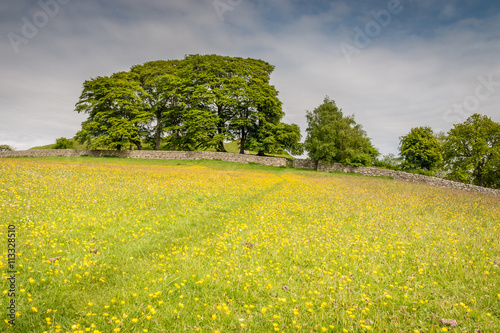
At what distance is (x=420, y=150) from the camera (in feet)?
171

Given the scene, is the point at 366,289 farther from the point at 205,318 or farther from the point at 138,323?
the point at 138,323

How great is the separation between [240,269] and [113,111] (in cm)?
5264

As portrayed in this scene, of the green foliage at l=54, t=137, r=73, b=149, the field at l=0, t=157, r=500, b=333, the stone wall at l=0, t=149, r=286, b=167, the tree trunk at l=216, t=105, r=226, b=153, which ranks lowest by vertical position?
the field at l=0, t=157, r=500, b=333

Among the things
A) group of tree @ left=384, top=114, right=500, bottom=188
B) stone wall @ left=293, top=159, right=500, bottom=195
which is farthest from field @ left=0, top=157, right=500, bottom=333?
group of tree @ left=384, top=114, right=500, bottom=188

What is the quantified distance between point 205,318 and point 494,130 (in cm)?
5553

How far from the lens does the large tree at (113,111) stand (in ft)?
149

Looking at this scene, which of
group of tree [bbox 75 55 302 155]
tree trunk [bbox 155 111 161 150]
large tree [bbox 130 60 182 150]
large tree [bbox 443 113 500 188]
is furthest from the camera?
tree trunk [bbox 155 111 161 150]

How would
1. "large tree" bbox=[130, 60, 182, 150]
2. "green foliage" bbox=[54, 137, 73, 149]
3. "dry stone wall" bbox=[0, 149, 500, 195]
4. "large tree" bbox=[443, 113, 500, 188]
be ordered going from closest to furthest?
"large tree" bbox=[443, 113, 500, 188], "dry stone wall" bbox=[0, 149, 500, 195], "large tree" bbox=[130, 60, 182, 150], "green foliage" bbox=[54, 137, 73, 149]

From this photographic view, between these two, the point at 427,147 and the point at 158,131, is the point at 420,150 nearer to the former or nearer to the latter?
the point at 427,147

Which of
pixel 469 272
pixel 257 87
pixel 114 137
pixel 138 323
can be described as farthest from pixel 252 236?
pixel 114 137

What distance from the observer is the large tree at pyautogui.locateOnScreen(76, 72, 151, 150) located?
149 feet

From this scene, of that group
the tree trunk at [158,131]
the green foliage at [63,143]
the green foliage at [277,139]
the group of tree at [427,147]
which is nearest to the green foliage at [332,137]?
the group of tree at [427,147]

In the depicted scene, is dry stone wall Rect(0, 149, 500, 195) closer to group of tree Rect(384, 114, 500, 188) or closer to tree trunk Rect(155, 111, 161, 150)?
tree trunk Rect(155, 111, 161, 150)

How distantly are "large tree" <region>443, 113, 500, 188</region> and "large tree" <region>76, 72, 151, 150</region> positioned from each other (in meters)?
60.0
